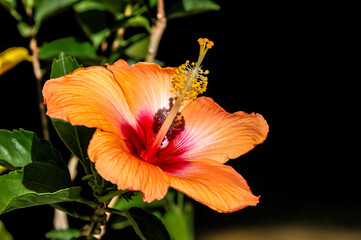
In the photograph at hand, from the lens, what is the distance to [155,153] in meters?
1.18

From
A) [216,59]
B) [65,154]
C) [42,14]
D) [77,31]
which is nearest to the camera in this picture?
[42,14]

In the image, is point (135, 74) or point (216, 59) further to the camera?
point (216, 59)

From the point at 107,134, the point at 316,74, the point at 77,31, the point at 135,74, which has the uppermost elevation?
the point at 316,74

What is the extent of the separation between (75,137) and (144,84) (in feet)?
0.68

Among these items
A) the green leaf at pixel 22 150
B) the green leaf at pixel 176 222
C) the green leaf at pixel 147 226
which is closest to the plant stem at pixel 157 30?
the green leaf at pixel 22 150

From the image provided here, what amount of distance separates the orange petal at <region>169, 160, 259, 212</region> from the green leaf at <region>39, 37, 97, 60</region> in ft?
2.10

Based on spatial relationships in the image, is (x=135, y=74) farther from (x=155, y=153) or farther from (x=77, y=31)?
(x=77, y=31)

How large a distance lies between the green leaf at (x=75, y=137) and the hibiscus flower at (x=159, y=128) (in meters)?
0.11

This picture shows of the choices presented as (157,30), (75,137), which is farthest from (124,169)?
(157,30)

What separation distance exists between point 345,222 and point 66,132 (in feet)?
11.2

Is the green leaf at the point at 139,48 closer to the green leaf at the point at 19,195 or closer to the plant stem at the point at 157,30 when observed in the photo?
the plant stem at the point at 157,30

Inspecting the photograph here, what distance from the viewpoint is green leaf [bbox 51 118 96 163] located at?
1.14m

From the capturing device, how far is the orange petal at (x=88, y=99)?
0.95 meters

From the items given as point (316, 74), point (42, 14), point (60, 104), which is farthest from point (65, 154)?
point (316, 74)
